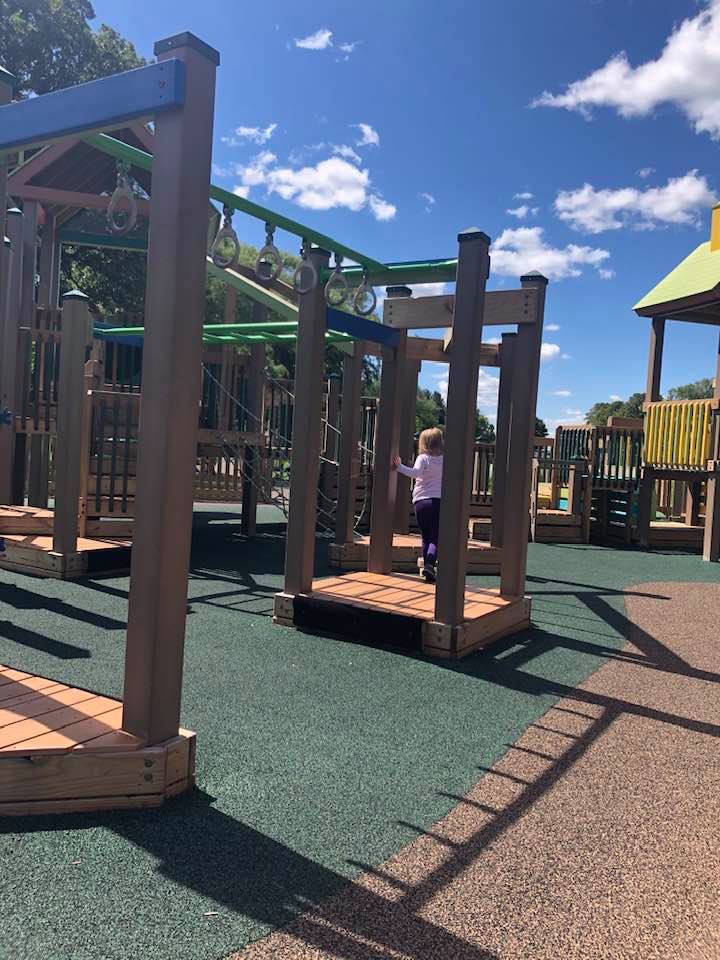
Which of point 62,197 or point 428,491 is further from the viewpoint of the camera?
point 62,197

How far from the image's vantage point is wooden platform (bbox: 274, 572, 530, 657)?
5.50 m

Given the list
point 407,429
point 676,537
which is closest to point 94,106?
point 407,429

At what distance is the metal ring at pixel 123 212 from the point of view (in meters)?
3.37

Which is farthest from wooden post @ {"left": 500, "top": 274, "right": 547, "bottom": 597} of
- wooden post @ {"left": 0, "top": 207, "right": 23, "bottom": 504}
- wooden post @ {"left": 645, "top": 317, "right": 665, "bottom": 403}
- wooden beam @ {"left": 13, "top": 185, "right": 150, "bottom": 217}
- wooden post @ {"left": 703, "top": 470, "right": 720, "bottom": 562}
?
wooden post @ {"left": 645, "top": 317, "right": 665, "bottom": 403}

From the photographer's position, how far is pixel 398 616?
5.62 m

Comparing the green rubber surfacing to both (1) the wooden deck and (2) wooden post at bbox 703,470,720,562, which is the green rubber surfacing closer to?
(1) the wooden deck

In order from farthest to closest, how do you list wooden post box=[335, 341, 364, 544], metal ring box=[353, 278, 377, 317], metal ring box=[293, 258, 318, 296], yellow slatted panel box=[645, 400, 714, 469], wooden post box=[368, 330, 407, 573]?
1. yellow slatted panel box=[645, 400, 714, 469]
2. wooden post box=[335, 341, 364, 544]
3. wooden post box=[368, 330, 407, 573]
4. metal ring box=[353, 278, 377, 317]
5. metal ring box=[293, 258, 318, 296]

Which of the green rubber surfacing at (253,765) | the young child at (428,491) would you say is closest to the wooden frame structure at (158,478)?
the green rubber surfacing at (253,765)

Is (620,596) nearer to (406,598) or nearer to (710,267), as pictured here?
(406,598)

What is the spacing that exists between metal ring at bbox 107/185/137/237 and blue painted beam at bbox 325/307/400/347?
105 inches

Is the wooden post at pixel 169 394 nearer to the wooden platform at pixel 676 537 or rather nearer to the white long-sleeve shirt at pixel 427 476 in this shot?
the white long-sleeve shirt at pixel 427 476

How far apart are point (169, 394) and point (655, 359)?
559 inches

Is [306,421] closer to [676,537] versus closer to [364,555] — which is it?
[364,555]

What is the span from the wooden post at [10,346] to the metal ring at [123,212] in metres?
4.74
